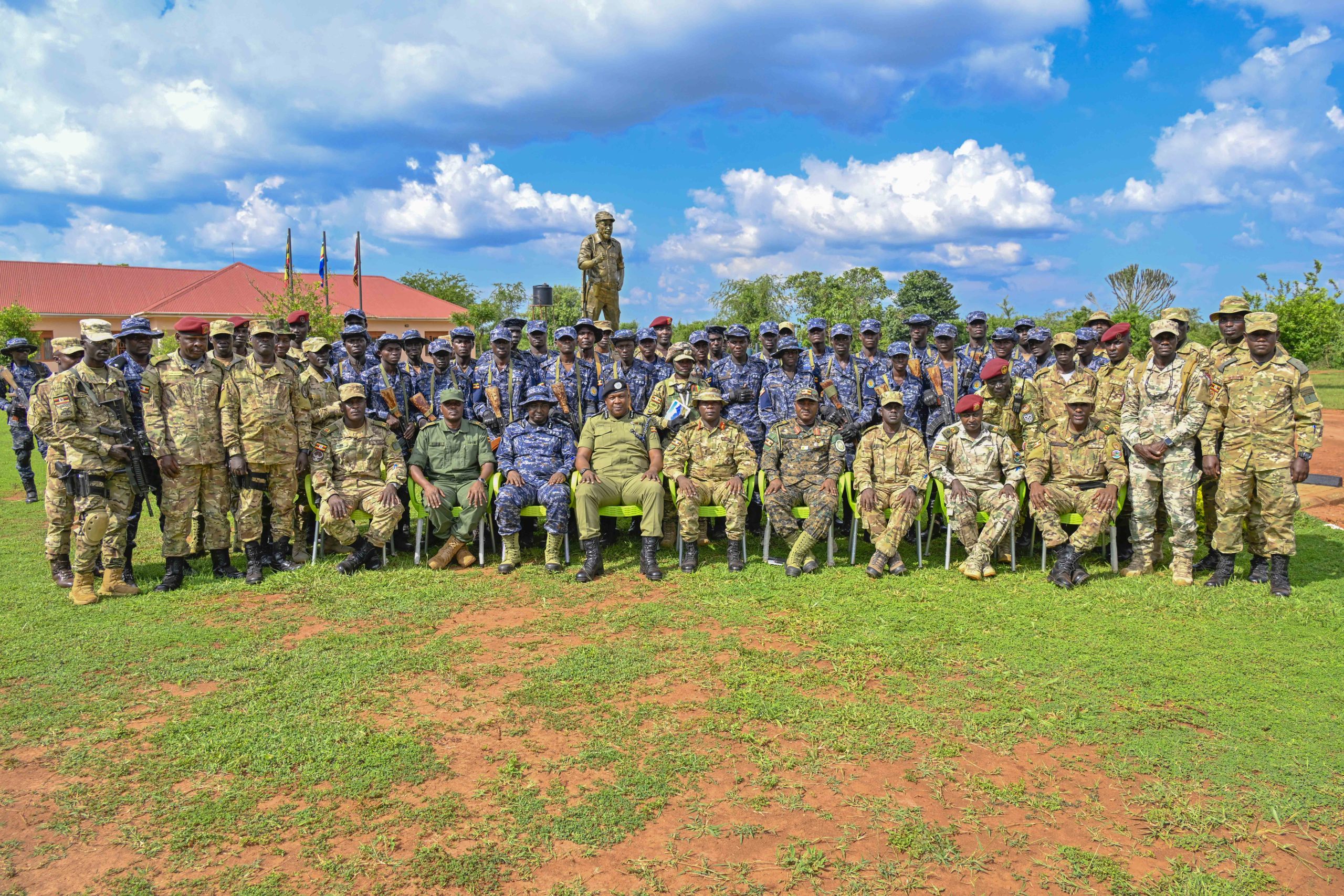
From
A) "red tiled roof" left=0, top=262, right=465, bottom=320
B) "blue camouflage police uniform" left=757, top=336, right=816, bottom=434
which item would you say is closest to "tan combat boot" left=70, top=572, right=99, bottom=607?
"blue camouflage police uniform" left=757, top=336, right=816, bottom=434

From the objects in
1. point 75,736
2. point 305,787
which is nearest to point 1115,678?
point 305,787

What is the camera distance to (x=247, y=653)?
4855 mm

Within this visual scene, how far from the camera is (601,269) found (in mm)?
10414

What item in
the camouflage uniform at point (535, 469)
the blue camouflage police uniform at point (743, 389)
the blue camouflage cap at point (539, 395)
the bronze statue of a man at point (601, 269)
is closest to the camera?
the camouflage uniform at point (535, 469)

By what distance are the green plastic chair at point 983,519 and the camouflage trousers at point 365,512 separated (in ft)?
15.2

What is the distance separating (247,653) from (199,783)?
4.98ft

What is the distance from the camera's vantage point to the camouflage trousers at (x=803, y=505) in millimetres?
6496

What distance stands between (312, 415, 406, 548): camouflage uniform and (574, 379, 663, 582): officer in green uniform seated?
5.25 feet

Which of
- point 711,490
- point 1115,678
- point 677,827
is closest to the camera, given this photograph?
point 677,827

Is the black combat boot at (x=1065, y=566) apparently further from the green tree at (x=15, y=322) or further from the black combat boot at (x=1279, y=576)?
the green tree at (x=15, y=322)

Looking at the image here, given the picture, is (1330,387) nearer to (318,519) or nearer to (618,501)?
(618,501)

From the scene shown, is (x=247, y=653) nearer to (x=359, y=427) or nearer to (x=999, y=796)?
(x=359, y=427)

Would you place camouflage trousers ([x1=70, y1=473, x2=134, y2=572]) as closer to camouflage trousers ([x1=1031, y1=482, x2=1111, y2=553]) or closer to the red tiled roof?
camouflage trousers ([x1=1031, y1=482, x2=1111, y2=553])

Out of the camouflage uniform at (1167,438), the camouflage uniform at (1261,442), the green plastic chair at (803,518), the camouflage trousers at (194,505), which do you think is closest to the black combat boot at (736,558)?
the green plastic chair at (803,518)
